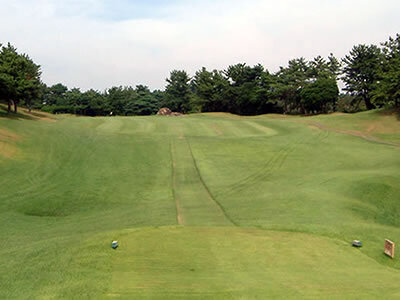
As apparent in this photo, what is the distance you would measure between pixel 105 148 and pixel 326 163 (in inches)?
853

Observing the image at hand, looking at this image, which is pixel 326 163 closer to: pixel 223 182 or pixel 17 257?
pixel 223 182

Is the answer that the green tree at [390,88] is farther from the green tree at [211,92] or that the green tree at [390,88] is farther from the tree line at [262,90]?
the green tree at [211,92]

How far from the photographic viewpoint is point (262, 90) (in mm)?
102688

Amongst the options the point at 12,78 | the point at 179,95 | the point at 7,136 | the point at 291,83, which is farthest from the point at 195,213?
the point at 179,95

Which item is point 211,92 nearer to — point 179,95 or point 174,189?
point 179,95

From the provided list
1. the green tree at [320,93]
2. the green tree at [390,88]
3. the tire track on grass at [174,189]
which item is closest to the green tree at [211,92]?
the green tree at [320,93]

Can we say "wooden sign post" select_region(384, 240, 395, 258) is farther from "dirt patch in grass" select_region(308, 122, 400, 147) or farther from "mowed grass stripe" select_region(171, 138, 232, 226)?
"dirt patch in grass" select_region(308, 122, 400, 147)

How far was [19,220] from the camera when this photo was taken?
63.3ft

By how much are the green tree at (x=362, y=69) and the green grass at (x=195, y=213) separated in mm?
42810

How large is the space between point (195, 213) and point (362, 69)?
267ft

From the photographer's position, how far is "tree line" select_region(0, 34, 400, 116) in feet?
202

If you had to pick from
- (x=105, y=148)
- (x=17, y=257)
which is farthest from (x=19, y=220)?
(x=105, y=148)

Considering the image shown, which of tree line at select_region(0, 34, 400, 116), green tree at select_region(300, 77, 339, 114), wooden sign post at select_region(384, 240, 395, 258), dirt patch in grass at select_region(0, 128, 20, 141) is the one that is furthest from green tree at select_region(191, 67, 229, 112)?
wooden sign post at select_region(384, 240, 395, 258)

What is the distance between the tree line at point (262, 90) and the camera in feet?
202
